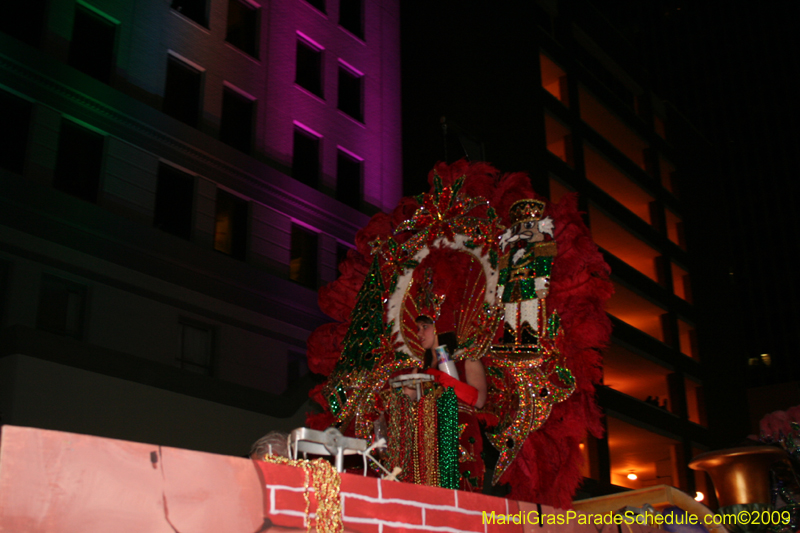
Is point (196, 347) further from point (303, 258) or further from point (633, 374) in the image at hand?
point (633, 374)

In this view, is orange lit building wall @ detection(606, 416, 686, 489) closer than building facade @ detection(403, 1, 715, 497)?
No

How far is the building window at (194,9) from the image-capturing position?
1258 cm

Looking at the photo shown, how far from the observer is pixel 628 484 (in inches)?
969

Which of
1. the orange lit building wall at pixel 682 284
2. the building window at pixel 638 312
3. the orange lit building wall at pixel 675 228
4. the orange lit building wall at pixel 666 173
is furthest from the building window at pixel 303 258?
the orange lit building wall at pixel 666 173

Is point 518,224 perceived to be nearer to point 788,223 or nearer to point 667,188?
point 667,188

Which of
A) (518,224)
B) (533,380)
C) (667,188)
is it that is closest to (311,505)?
(533,380)

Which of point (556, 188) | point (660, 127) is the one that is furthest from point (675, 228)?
point (556, 188)

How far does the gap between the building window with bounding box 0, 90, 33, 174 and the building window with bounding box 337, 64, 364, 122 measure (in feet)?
20.3

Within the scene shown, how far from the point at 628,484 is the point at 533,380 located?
21.7 m

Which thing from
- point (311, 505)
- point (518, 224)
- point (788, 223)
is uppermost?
point (788, 223)

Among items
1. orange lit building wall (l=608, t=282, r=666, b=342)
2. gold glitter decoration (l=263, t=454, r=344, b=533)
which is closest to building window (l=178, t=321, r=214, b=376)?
gold glitter decoration (l=263, t=454, r=344, b=533)

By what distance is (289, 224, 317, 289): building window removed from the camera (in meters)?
13.2

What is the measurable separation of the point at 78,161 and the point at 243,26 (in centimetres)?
443

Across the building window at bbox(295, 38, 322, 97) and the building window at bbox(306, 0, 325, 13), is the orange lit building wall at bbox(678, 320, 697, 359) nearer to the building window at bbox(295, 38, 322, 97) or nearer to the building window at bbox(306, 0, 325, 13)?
the building window at bbox(295, 38, 322, 97)
